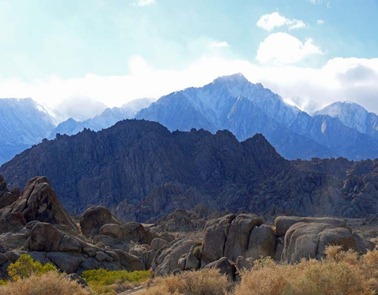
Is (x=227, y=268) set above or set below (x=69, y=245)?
above

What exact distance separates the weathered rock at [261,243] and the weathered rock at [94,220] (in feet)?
101

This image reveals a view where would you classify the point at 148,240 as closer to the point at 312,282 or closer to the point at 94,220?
the point at 94,220

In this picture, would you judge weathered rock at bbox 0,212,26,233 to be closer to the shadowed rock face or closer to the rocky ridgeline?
the rocky ridgeline

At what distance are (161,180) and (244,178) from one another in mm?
28309

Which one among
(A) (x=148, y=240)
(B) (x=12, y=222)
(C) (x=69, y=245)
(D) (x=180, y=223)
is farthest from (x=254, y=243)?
(D) (x=180, y=223)

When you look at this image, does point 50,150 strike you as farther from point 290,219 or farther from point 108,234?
point 290,219

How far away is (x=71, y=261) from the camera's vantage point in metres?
34.2

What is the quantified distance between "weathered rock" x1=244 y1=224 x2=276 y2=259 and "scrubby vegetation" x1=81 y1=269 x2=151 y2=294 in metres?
6.85

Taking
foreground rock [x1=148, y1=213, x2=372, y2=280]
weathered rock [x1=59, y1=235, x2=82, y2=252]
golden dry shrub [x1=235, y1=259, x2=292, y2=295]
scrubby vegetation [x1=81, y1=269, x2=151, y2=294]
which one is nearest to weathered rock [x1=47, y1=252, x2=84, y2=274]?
weathered rock [x1=59, y1=235, x2=82, y2=252]

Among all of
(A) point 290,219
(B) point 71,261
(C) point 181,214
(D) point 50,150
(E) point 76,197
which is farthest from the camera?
(D) point 50,150

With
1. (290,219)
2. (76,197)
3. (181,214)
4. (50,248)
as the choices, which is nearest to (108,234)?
(50,248)

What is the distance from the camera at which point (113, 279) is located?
100 feet

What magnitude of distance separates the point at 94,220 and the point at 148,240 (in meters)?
6.25

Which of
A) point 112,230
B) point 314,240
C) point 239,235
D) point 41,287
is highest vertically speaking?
point 41,287
